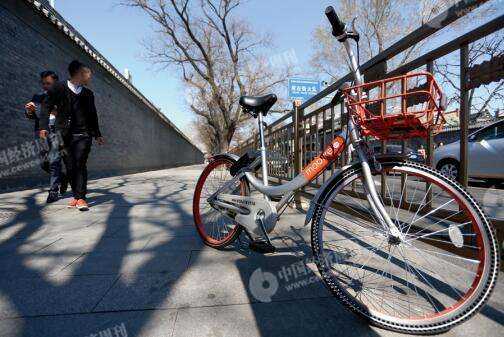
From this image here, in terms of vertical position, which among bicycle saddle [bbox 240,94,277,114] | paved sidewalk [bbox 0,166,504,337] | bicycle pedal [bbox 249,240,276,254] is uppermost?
bicycle saddle [bbox 240,94,277,114]

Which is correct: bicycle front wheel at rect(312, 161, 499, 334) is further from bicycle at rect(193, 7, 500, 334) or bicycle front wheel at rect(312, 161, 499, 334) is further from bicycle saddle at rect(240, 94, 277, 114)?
bicycle saddle at rect(240, 94, 277, 114)

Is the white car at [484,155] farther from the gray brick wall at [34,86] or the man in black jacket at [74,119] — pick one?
the gray brick wall at [34,86]

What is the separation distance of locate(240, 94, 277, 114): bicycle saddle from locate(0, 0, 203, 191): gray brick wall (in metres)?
5.82

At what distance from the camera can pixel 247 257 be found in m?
2.28

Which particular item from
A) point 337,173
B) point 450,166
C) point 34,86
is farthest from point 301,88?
point 337,173

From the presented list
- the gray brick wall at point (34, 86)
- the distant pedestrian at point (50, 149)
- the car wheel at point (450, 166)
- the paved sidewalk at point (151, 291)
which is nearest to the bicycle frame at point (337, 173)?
the paved sidewalk at point (151, 291)

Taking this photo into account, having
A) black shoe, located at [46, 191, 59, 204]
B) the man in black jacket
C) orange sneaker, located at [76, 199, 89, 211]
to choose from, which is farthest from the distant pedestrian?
orange sneaker, located at [76, 199, 89, 211]

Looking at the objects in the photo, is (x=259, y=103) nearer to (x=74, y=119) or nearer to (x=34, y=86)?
(x=74, y=119)

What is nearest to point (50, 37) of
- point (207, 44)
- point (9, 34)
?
point (9, 34)

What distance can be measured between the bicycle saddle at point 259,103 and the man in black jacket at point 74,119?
2.62 meters

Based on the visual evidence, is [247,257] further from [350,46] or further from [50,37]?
[50,37]

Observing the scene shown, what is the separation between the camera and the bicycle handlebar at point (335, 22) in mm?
1454

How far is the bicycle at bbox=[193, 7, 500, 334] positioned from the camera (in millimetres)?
1257

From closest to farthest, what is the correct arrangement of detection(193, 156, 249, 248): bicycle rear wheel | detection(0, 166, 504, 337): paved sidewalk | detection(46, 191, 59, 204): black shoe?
1. detection(0, 166, 504, 337): paved sidewalk
2. detection(193, 156, 249, 248): bicycle rear wheel
3. detection(46, 191, 59, 204): black shoe
